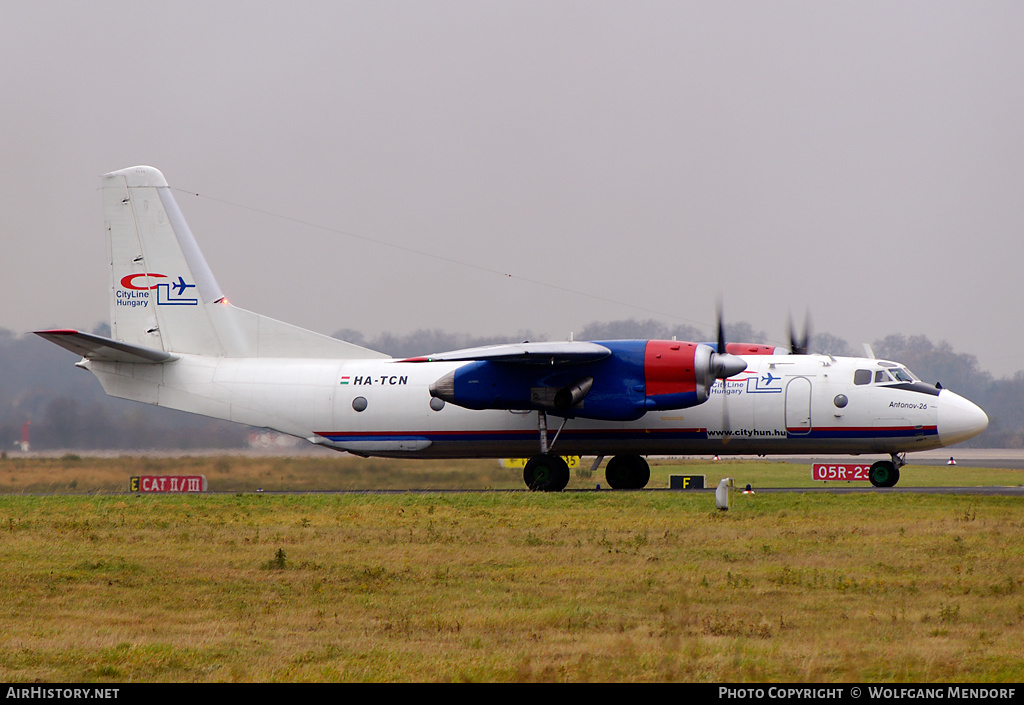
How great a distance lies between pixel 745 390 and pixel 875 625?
15.7 m

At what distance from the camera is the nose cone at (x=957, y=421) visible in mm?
24500

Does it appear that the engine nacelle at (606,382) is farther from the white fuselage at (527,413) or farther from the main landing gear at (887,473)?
the main landing gear at (887,473)

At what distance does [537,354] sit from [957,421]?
10460mm

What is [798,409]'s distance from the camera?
2484cm

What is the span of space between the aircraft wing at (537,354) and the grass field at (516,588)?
3494 mm

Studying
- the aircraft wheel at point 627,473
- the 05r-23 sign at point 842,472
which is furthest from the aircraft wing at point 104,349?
the 05r-23 sign at point 842,472

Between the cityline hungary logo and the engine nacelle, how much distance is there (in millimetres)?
8688

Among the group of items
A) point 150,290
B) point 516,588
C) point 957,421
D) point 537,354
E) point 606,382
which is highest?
point 150,290

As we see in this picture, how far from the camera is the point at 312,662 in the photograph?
8.51 m

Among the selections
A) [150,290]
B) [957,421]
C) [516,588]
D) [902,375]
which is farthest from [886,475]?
[150,290]

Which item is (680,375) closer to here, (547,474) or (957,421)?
(547,474)

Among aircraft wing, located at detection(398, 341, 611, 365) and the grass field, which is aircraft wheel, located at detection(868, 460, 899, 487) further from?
aircraft wing, located at detection(398, 341, 611, 365)

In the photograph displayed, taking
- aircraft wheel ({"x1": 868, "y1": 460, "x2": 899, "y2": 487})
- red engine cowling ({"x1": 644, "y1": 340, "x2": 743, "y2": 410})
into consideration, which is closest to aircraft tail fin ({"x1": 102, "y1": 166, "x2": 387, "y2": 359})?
red engine cowling ({"x1": 644, "y1": 340, "x2": 743, "y2": 410})
